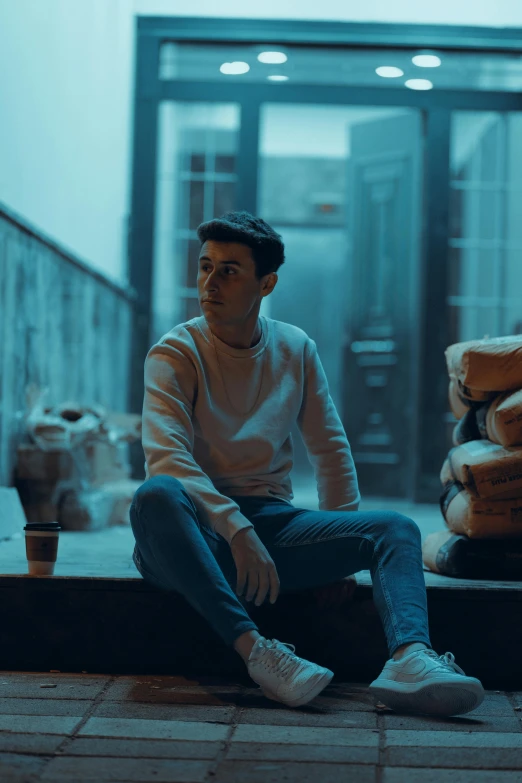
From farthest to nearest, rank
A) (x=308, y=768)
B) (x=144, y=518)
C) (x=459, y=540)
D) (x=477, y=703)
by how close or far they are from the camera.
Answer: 1. (x=459, y=540)
2. (x=144, y=518)
3. (x=477, y=703)
4. (x=308, y=768)

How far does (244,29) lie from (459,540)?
12.9 ft

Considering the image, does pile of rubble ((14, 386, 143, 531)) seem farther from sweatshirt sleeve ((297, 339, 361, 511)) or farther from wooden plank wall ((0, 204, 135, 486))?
sweatshirt sleeve ((297, 339, 361, 511))

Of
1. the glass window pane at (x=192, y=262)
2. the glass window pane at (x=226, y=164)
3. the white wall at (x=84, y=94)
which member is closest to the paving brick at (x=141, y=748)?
the white wall at (x=84, y=94)

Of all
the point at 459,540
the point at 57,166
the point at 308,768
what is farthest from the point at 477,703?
the point at 57,166

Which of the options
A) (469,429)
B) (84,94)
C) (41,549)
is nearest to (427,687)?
(41,549)

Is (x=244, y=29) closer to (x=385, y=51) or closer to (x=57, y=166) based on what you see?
(x=385, y=51)

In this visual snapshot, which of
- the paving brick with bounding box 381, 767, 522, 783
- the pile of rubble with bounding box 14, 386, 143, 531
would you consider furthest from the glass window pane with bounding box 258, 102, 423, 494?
the paving brick with bounding box 381, 767, 522, 783

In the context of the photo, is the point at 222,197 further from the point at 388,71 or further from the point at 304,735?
the point at 304,735

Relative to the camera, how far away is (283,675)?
5.65 ft

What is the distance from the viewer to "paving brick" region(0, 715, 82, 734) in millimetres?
1569

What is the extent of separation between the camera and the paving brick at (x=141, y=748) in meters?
1.45

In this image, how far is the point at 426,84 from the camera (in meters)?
5.52

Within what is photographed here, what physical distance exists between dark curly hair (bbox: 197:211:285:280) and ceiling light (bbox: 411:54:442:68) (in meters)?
3.80

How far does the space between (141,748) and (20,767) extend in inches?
7.6
